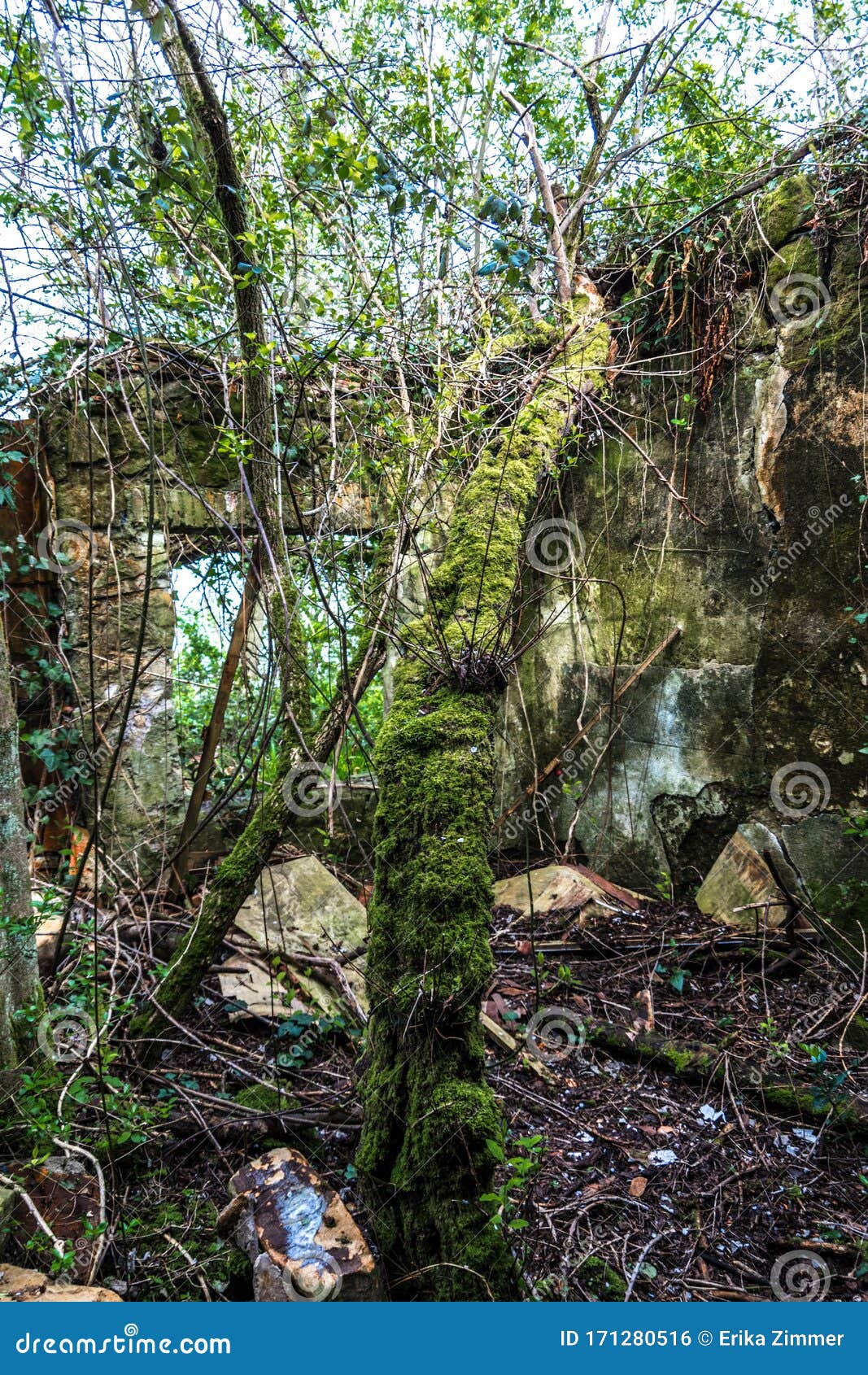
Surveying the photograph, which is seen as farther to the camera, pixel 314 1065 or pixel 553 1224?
pixel 314 1065

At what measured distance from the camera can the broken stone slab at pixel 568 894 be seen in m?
4.14

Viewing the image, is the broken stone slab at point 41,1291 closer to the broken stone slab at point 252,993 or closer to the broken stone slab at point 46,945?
the broken stone slab at point 252,993

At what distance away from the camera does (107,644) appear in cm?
436

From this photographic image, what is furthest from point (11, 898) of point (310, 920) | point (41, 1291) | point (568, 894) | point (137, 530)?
point (568, 894)

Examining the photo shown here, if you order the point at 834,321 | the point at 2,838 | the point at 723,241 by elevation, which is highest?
the point at 723,241

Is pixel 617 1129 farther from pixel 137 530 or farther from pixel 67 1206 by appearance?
pixel 137 530

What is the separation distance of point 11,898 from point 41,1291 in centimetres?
103

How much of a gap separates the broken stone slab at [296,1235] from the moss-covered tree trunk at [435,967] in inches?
3.6

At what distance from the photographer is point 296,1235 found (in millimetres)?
1866

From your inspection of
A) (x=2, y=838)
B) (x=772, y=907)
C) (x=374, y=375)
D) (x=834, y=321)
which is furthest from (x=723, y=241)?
(x=2, y=838)

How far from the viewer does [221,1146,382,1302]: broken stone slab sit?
1.72m
